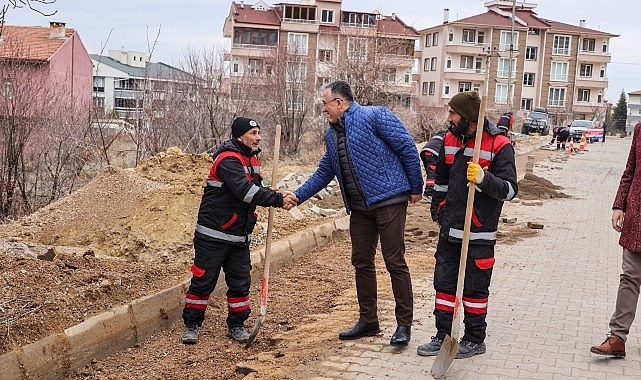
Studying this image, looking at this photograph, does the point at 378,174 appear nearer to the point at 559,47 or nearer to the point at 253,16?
the point at 253,16

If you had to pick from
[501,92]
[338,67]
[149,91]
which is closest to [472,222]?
[149,91]

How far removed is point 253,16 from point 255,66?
34285mm

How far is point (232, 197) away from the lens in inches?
229

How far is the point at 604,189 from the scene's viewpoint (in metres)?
19.5

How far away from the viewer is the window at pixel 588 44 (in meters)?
74.6

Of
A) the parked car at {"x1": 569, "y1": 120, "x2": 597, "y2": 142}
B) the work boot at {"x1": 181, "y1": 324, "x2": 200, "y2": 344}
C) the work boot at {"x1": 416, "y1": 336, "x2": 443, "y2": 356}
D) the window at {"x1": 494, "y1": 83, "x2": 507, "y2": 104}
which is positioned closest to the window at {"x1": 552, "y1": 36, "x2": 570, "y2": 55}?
the window at {"x1": 494, "y1": 83, "x2": 507, "y2": 104}

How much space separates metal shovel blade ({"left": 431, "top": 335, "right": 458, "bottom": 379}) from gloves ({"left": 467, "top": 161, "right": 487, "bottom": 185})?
1087 millimetres

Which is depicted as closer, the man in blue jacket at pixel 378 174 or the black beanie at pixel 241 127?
the man in blue jacket at pixel 378 174

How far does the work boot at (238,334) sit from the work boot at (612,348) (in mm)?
2691

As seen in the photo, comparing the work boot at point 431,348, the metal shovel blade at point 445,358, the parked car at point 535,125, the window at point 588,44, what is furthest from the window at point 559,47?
the metal shovel blade at point 445,358

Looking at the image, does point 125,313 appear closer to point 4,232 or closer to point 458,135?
point 458,135

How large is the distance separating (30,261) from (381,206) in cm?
315

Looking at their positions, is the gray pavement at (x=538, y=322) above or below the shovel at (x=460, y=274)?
below

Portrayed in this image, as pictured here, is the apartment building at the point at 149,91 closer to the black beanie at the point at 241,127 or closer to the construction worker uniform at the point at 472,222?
the black beanie at the point at 241,127
